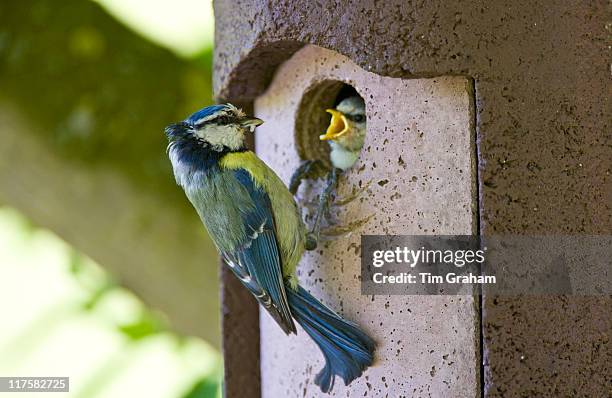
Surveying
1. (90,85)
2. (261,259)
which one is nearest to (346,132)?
(261,259)

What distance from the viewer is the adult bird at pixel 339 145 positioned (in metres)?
2.40

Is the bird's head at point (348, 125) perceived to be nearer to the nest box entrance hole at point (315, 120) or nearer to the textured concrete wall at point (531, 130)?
the nest box entrance hole at point (315, 120)

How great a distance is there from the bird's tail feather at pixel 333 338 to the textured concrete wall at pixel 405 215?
0.10 ft

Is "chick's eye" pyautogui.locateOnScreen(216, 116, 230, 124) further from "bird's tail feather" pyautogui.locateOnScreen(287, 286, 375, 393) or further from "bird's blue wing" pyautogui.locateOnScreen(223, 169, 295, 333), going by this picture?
"bird's tail feather" pyautogui.locateOnScreen(287, 286, 375, 393)

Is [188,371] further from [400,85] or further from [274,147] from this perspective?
[400,85]

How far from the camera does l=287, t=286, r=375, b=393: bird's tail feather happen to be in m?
2.20

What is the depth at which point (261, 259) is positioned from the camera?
2.32 metres

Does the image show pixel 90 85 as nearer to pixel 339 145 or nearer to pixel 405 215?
pixel 339 145

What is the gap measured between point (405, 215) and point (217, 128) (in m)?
0.61

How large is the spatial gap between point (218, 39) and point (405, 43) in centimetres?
80

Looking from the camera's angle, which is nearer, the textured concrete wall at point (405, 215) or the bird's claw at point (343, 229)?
the textured concrete wall at point (405, 215)

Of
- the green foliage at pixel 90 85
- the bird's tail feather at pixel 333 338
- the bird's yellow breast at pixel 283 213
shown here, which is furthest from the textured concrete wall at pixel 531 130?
the green foliage at pixel 90 85

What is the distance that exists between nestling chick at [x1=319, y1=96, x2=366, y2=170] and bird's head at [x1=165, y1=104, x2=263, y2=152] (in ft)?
0.67

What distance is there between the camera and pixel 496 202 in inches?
76.8
